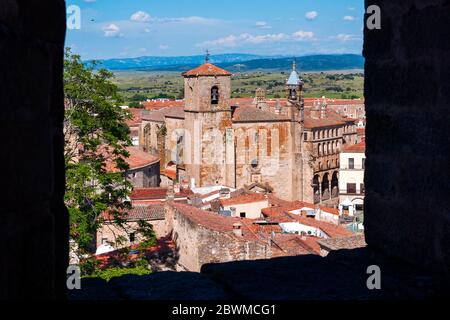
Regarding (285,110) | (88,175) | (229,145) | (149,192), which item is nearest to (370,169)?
(88,175)

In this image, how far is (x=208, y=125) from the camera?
44500mm

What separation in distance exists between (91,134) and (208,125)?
94.5 feet

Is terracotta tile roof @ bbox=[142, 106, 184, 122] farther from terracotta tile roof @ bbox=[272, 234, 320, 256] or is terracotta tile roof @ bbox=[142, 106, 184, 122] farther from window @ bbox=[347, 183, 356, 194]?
terracotta tile roof @ bbox=[272, 234, 320, 256]

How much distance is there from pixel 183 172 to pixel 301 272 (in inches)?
1682

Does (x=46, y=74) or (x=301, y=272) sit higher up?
(x=46, y=74)

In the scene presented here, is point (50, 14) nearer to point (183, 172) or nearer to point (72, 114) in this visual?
point (72, 114)

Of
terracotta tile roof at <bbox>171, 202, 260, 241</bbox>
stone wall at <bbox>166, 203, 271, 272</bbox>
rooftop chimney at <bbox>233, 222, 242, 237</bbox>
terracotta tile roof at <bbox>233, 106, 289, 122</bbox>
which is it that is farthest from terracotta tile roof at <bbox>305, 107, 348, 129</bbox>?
rooftop chimney at <bbox>233, 222, 242, 237</bbox>

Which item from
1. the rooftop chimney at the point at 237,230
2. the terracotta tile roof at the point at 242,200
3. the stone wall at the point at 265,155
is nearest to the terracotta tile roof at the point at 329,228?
the rooftop chimney at the point at 237,230

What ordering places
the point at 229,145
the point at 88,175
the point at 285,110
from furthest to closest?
1. the point at 285,110
2. the point at 229,145
3. the point at 88,175

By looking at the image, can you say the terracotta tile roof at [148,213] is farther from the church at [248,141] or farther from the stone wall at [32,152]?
the stone wall at [32,152]

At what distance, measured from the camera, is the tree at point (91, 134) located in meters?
14.5

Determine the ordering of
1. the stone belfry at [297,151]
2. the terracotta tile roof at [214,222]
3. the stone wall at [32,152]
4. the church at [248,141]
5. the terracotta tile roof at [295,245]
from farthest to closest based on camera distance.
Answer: the stone belfry at [297,151] < the church at [248,141] < the terracotta tile roof at [214,222] < the terracotta tile roof at [295,245] < the stone wall at [32,152]

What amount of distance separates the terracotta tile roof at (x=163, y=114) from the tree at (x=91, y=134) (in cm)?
3375

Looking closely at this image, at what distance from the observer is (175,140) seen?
51.0m
